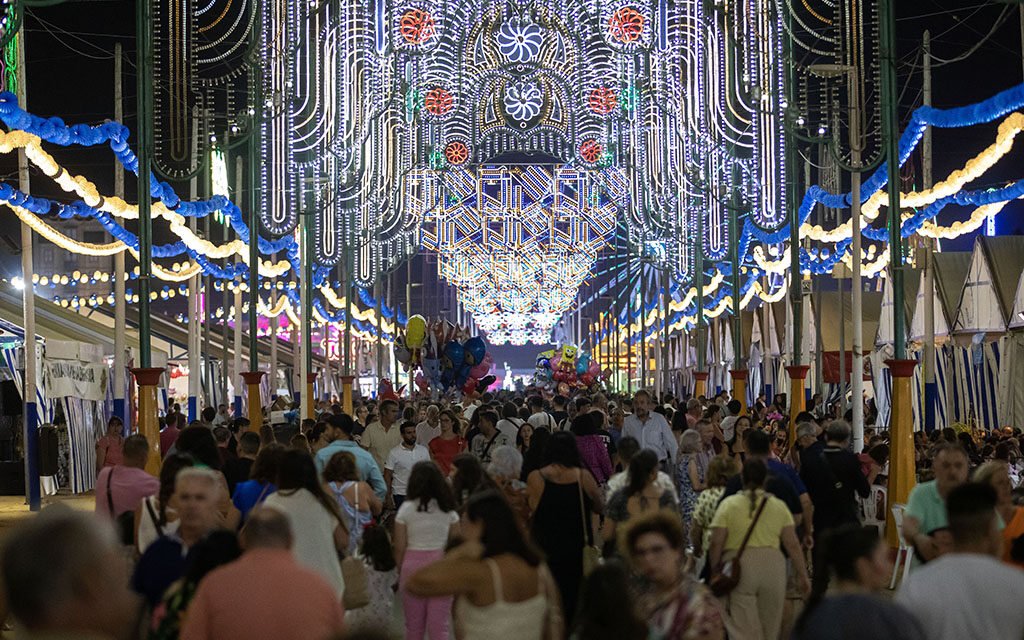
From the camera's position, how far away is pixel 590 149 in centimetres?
7912

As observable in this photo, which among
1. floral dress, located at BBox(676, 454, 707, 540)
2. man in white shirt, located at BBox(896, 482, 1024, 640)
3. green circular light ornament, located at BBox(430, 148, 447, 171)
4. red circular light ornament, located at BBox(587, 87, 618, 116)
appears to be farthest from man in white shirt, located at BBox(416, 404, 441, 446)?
red circular light ornament, located at BBox(587, 87, 618, 116)

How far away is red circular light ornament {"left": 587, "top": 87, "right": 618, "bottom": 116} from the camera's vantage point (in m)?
70.4

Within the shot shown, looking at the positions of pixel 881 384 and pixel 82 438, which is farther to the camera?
pixel 881 384

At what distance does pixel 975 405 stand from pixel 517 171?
57.7m

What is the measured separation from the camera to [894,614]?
5.41 meters

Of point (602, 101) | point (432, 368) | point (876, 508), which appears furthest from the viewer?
point (602, 101)

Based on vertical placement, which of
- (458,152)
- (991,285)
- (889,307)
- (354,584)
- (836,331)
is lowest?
(354,584)

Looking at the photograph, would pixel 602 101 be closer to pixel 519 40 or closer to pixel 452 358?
pixel 519 40

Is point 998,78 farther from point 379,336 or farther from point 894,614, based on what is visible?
point 894,614

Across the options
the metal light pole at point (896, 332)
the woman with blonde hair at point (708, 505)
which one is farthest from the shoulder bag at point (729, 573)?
the metal light pole at point (896, 332)

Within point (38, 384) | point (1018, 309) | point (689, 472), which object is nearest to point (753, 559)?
point (689, 472)

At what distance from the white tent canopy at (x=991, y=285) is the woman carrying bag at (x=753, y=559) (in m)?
18.6

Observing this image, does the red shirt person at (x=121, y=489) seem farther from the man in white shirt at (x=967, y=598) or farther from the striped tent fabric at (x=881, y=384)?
the striped tent fabric at (x=881, y=384)

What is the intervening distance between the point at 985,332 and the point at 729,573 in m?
20.2
